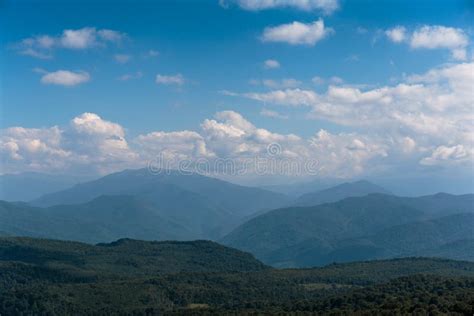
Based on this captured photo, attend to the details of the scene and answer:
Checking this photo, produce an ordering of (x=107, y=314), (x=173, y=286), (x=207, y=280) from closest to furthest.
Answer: (x=107, y=314), (x=173, y=286), (x=207, y=280)

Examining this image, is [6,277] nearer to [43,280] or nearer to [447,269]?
[43,280]

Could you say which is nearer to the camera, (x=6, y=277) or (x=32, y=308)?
(x=32, y=308)

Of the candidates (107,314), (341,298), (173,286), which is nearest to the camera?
(341,298)

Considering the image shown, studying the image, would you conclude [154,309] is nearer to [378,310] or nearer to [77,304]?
[77,304]

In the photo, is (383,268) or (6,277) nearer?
(6,277)

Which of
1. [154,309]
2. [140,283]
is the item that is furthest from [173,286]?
[154,309]

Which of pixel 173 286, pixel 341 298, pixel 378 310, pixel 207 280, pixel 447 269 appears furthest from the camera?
pixel 447 269

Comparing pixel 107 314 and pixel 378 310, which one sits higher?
pixel 378 310

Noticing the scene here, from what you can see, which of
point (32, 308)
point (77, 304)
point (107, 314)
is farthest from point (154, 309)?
point (32, 308)

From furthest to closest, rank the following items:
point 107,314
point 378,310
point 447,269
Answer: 1. point 447,269
2. point 107,314
3. point 378,310
